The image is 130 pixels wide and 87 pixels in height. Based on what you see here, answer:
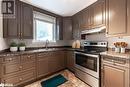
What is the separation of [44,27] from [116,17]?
9.16 feet

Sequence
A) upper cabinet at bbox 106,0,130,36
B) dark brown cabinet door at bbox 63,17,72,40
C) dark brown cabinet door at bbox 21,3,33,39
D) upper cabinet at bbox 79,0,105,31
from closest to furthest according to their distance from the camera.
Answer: upper cabinet at bbox 106,0,130,36 < upper cabinet at bbox 79,0,105,31 < dark brown cabinet door at bbox 21,3,33,39 < dark brown cabinet door at bbox 63,17,72,40

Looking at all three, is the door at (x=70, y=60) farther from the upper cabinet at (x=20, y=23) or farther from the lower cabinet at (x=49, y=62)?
the upper cabinet at (x=20, y=23)

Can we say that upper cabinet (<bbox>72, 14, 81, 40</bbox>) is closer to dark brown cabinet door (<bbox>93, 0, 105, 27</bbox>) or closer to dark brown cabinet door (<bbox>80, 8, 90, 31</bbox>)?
dark brown cabinet door (<bbox>80, 8, 90, 31</bbox>)

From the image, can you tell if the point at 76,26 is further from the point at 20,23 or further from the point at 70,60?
the point at 20,23

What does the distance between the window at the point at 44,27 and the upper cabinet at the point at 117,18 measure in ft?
7.98

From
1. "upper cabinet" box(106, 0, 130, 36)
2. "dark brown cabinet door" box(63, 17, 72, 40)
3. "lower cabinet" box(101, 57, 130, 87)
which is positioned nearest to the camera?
"lower cabinet" box(101, 57, 130, 87)

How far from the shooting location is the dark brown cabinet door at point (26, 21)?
3217mm

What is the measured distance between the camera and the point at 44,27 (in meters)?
4.57

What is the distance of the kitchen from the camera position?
241 centimetres

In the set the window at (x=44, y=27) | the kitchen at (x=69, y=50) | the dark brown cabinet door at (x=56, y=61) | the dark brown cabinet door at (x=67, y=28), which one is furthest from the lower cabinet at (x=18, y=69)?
the dark brown cabinet door at (x=67, y=28)

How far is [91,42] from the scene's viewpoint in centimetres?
393

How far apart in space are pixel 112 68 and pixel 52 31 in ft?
10.2

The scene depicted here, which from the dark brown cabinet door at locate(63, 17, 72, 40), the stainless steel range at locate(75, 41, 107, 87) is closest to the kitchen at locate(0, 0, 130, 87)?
the stainless steel range at locate(75, 41, 107, 87)

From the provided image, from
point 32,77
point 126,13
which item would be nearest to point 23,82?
point 32,77
